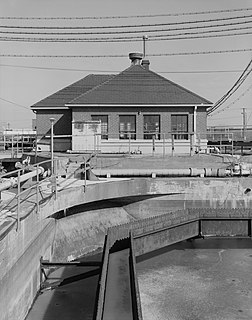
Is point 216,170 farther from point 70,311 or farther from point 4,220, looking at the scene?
point 4,220

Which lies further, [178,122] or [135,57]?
[135,57]

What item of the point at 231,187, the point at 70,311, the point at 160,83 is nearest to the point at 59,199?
the point at 70,311

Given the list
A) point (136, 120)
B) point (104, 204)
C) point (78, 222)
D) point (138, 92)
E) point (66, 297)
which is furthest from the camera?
point (138, 92)

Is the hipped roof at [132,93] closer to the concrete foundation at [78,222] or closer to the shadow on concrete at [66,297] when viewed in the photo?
the concrete foundation at [78,222]

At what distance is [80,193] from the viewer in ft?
34.8

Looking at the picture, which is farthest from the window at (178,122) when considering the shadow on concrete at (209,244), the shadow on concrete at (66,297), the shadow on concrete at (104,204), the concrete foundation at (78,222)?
the shadow on concrete at (66,297)

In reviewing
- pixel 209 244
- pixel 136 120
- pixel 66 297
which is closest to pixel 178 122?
pixel 136 120

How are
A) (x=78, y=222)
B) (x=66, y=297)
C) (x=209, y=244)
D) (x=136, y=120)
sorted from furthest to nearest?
(x=136, y=120)
(x=78, y=222)
(x=209, y=244)
(x=66, y=297)

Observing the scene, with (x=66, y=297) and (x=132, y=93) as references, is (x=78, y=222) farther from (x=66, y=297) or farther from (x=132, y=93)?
(x=132, y=93)

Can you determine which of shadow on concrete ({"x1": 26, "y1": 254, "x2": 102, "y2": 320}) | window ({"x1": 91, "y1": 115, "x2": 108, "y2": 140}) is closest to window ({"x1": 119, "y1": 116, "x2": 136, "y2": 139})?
window ({"x1": 91, "y1": 115, "x2": 108, "y2": 140})

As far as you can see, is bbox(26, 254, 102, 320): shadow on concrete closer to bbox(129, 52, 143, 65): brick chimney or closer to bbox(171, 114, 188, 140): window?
bbox(171, 114, 188, 140): window

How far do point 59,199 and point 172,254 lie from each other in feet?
10.4

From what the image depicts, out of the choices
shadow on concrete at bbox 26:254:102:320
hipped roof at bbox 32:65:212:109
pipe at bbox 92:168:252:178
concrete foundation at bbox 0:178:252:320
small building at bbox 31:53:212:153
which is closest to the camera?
concrete foundation at bbox 0:178:252:320

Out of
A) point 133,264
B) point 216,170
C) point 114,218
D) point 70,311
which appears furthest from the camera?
point 216,170
